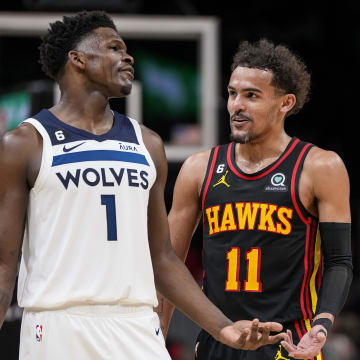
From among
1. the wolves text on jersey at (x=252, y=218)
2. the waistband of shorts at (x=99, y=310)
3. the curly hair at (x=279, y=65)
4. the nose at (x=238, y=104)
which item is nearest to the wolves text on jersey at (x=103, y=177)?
the waistband of shorts at (x=99, y=310)

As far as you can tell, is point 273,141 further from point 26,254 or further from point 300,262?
point 26,254

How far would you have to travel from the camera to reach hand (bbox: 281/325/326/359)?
4176mm

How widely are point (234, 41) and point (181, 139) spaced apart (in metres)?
4.05

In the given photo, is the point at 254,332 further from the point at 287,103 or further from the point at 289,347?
the point at 287,103

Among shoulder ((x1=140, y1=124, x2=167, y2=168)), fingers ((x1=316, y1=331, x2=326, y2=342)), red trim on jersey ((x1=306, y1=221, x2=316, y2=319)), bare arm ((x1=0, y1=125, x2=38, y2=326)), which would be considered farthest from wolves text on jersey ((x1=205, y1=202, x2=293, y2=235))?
bare arm ((x1=0, y1=125, x2=38, y2=326))

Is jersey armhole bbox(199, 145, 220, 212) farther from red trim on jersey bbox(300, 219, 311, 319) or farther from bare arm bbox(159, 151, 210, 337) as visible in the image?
red trim on jersey bbox(300, 219, 311, 319)

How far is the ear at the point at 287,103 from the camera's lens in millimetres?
4902

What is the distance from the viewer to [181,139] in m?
10.3

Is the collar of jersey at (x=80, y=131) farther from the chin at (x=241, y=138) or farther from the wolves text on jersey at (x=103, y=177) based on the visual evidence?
the chin at (x=241, y=138)

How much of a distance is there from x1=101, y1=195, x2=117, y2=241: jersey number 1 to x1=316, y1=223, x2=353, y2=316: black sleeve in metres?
1.24

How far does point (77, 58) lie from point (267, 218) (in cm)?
134

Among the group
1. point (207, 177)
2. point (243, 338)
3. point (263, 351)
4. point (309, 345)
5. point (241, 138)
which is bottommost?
point (263, 351)

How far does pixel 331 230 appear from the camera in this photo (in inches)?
176

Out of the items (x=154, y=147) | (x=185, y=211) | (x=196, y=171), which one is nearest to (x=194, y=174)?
(x=196, y=171)
